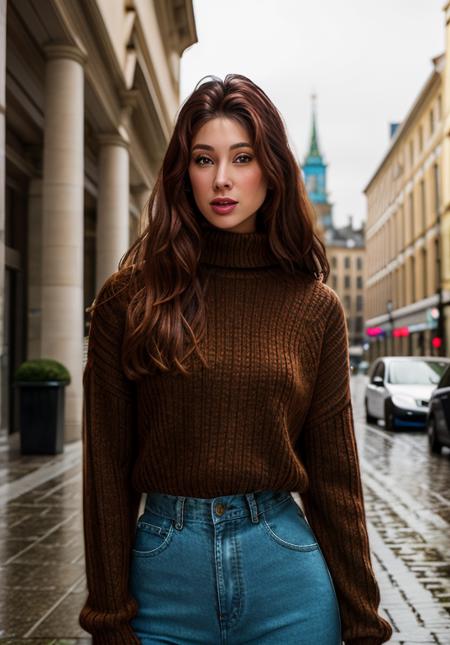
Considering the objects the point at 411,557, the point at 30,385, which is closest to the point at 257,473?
the point at 411,557

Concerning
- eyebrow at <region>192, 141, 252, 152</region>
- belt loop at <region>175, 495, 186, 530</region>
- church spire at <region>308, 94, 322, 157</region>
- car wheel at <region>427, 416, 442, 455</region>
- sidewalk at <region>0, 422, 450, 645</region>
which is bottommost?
sidewalk at <region>0, 422, 450, 645</region>

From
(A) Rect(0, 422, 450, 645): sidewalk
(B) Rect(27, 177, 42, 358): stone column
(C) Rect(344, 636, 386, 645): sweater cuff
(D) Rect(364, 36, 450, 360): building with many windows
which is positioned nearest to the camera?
(C) Rect(344, 636, 386, 645): sweater cuff

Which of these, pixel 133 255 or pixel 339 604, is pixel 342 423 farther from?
pixel 133 255

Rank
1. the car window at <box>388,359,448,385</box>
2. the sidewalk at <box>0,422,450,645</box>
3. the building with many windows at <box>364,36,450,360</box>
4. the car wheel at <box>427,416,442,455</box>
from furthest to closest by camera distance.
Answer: the building with many windows at <box>364,36,450,360</box> < the car window at <box>388,359,448,385</box> < the car wheel at <box>427,416,442,455</box> < the sidewalk at <box>0,422,450,645</box>

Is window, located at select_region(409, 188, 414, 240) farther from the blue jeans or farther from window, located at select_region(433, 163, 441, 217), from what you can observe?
the blue jeans

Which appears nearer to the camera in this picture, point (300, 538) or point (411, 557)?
point (300, 538)

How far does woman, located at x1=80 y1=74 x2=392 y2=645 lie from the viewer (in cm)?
181

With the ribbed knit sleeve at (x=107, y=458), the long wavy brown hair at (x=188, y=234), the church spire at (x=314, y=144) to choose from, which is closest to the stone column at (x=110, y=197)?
the long wavy brown hair at (x=188, y=234)

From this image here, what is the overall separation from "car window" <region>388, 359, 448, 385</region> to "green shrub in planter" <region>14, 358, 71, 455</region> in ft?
26.8

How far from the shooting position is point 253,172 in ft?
6.47

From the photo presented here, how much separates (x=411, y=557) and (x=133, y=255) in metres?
4.69

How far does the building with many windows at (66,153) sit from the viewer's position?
13344 mm

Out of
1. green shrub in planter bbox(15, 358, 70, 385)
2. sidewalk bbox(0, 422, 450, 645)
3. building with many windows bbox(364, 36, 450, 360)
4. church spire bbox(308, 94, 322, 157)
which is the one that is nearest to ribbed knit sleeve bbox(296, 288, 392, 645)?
sidewalk bbox(0, 422, 450, 645)

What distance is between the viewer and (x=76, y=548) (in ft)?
20.7
